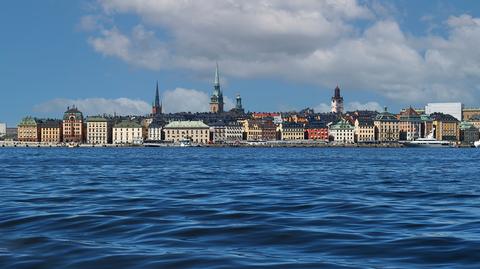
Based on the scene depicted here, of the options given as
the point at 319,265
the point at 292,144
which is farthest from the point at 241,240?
the point at 292,144

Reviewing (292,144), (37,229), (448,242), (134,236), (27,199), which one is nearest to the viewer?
(448,242)

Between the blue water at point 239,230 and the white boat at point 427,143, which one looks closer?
the blue water at point 239,230

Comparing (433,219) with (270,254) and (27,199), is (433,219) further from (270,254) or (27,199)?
(27,199)

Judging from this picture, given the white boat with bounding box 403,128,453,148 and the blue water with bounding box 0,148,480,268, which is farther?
the white boat with bounding box 403,128,453,148

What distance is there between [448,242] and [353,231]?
1849mm

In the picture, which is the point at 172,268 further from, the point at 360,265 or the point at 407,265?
the point at 407,265

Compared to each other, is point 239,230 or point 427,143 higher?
point 239,230

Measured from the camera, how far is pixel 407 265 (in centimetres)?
1023

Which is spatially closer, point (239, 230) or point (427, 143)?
point (239, 230)

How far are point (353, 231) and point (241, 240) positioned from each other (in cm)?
214

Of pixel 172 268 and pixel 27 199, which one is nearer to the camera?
pixel 172 268

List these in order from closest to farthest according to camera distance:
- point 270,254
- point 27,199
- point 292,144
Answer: point 270,254
point 27,199
point 292,144

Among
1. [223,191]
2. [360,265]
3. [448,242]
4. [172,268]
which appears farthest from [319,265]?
[223,191]

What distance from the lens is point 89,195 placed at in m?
22.0
